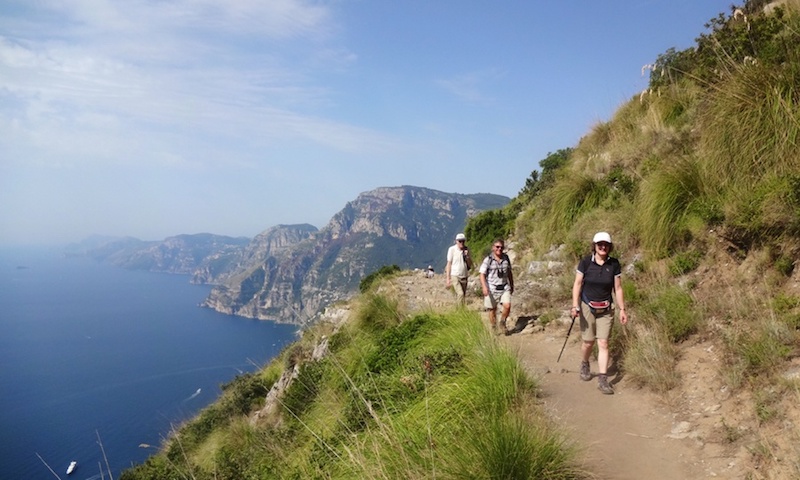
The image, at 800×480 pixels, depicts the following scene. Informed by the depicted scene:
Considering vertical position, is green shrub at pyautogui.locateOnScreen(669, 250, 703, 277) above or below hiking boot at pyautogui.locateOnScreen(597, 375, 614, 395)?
above

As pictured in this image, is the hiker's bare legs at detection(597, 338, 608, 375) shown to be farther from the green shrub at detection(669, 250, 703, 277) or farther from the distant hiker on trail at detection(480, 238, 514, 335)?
the distant hiker on trail at detection(480, 238, 514, 335)

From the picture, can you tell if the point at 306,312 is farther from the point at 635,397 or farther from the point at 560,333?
the point at 635,397

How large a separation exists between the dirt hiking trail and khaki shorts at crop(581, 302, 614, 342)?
0.66 metres

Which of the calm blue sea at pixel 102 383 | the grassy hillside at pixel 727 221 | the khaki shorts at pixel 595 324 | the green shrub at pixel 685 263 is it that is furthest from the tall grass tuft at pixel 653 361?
the calm blue sea at pixel 102 383

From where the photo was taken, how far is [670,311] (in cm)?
673

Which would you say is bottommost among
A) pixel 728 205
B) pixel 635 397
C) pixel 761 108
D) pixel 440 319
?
pixel 635 397

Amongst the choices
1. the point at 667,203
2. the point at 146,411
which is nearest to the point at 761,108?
the point at 667,203

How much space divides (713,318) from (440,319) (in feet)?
13.5

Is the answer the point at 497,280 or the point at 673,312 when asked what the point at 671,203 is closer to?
the point at 673,312

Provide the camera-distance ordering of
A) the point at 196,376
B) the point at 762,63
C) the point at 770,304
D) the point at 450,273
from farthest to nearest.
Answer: the point at 196,376 < the point at 450,273 < the point at 762,63 < the point at 770,304

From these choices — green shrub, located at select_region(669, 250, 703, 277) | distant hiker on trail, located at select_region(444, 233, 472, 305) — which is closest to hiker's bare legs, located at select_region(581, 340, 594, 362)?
green shrub, located at select_region(669, 250, 703, 277)

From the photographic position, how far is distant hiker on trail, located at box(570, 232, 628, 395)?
20.4ft

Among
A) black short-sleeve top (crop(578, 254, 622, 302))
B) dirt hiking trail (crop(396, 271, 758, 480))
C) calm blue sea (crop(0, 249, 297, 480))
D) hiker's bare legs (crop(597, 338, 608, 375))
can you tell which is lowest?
calm blue sea (crop(0, 249, 297, 480))

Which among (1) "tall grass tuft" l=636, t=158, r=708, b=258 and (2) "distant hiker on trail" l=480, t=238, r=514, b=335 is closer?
(1) "tall grass tuft" l=636, t=158, r=708, b=258
